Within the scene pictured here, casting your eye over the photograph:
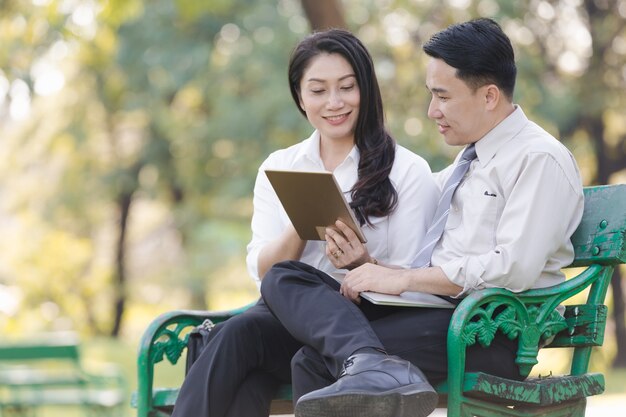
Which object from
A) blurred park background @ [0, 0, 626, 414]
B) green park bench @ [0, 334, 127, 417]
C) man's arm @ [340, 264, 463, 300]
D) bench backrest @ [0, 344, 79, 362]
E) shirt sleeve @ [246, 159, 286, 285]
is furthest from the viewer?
blurred park background @ [0, 0, 626, 414]

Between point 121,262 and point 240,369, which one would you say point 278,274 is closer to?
point 240,369

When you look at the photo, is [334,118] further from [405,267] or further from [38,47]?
[38,47]

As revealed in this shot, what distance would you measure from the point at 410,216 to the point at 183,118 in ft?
46.2

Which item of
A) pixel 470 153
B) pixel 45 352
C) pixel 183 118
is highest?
pixel 183 118

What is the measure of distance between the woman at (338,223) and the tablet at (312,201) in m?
0.05

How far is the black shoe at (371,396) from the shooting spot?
3082 mm

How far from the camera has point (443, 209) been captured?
3.80 metres

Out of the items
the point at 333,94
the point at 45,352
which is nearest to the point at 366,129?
the point at 333,94

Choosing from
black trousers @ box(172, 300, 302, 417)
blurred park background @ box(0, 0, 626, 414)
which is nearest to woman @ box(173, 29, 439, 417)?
black trousers @ box(172, 300, 302, 417)

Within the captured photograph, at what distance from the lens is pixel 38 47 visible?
10555mm

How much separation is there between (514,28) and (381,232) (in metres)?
10.0

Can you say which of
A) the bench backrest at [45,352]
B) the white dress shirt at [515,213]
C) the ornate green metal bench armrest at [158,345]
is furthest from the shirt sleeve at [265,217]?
the bench backrest at [45,352]

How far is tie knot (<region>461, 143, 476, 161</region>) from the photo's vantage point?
12.4 ft

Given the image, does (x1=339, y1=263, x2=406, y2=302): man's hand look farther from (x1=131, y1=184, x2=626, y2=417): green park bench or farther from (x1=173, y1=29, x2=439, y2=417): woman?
(x1=131, y1=184, x2=626, y2=417): green park bench
